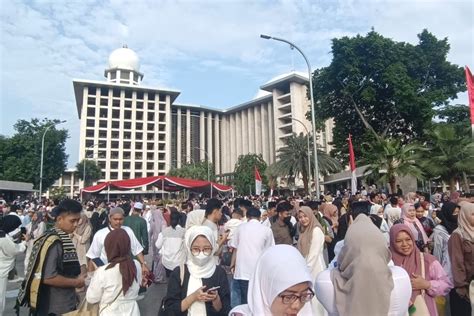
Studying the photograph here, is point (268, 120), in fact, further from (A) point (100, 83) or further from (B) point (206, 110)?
(A) point (100, 83)

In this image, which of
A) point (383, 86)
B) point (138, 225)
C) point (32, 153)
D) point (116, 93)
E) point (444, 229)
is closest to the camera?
point (444, 229)

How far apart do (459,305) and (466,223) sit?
3.30ft

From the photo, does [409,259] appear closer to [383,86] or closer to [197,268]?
[197,268]

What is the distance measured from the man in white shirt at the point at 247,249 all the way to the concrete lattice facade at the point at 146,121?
209 ft

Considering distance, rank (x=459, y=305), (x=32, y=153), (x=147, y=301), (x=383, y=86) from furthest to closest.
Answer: (x=32, y=153) → (x=383, y=86) → (x=147, y=301) → (x=459, y=305)

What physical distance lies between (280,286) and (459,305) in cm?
334

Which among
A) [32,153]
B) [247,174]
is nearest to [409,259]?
[32,153]

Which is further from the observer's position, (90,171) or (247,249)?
(90,171)

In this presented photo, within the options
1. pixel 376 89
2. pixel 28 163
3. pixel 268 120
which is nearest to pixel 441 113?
pixel 376 89

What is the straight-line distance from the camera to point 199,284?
114 inches

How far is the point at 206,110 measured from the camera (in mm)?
91625

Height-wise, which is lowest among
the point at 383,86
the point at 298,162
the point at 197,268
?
the point at 197,268

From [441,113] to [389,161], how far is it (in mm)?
18438

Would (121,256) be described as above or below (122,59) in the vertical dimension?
below
